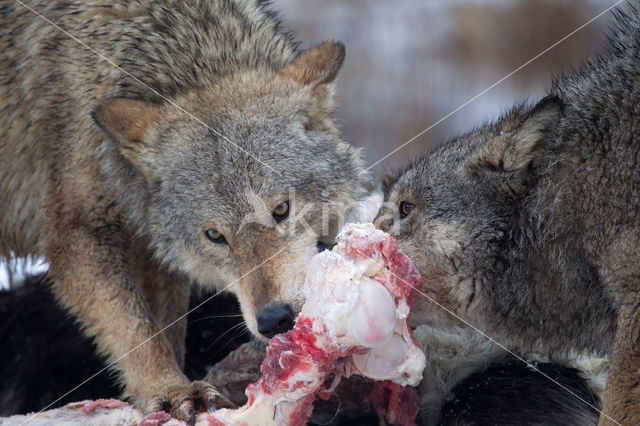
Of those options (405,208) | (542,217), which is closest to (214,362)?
(405,208)

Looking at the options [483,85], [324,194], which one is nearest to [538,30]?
[483,85]

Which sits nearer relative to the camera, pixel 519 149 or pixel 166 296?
pixel 519 149

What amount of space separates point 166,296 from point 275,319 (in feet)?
5.23

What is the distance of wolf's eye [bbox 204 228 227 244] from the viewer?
14.2ft

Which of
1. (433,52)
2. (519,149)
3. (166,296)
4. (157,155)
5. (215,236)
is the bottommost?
(166,296)

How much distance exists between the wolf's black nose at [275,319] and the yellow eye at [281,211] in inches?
18.6

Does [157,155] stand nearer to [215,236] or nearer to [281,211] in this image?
[215,236]

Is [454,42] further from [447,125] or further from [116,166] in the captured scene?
[116,166]

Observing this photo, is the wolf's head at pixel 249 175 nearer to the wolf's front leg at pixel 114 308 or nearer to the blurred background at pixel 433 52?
the wolf's front leg at pixel 114 308

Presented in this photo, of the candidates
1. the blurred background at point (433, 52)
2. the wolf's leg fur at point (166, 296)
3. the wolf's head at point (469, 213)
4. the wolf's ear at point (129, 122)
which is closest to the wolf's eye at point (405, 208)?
the wolf's head at point (469, 213)

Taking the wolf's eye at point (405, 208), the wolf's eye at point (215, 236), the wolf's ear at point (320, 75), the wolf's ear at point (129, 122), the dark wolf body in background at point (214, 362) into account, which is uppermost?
the wolf's ear at point (320, 75)

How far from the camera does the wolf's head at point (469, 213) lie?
12.5 feet

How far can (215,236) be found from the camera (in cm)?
435

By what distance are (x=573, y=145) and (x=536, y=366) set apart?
3.69 ft
